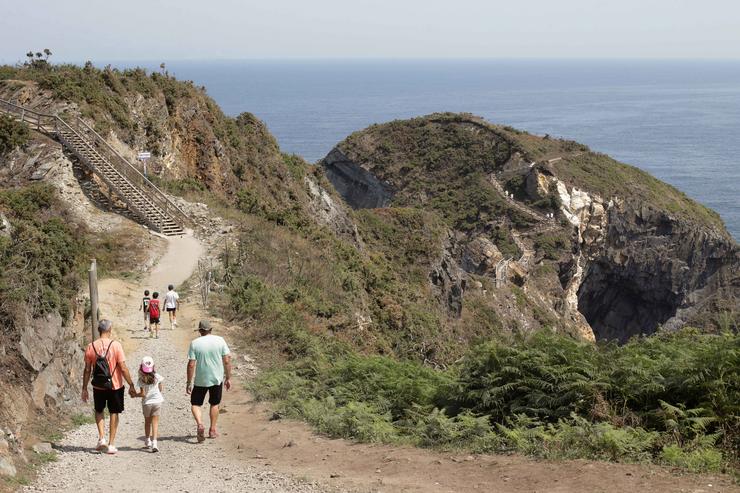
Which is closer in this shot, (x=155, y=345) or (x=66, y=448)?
(x=66, y=448)

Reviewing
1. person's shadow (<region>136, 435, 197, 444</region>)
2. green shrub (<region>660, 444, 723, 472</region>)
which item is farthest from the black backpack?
green shrub (<region>660, 444, 723, 472</region>)

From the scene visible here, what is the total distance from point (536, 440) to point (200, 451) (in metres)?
4.85

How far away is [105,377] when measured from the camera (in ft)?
38.4

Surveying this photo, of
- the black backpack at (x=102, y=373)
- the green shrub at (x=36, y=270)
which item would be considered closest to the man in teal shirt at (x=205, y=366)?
the black backpack at (x=102, y=373)

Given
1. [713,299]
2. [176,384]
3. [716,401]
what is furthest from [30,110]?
[713,299]

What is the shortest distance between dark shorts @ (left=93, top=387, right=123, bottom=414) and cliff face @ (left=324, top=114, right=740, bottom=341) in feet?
163

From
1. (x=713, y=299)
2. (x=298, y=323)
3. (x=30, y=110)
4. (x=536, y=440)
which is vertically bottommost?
(x=713, y=299)

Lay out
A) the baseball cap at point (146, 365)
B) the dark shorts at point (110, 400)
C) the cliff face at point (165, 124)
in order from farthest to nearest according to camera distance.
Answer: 1. the cliff face at point (165, 124)
2. the baseball cap at point (146, 365)
3. the dark shorts at point (110, 400)

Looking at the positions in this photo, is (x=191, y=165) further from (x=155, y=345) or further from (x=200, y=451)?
(x=200, y=451)

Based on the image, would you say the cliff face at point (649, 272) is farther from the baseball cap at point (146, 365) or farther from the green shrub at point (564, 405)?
the baseball cap at point (146, 365)

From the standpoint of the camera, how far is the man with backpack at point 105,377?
1168cm

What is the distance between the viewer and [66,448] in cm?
1177

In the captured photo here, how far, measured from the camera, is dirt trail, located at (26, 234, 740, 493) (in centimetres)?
989

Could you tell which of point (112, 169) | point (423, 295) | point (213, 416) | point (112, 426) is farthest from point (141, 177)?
point (423, 295)
